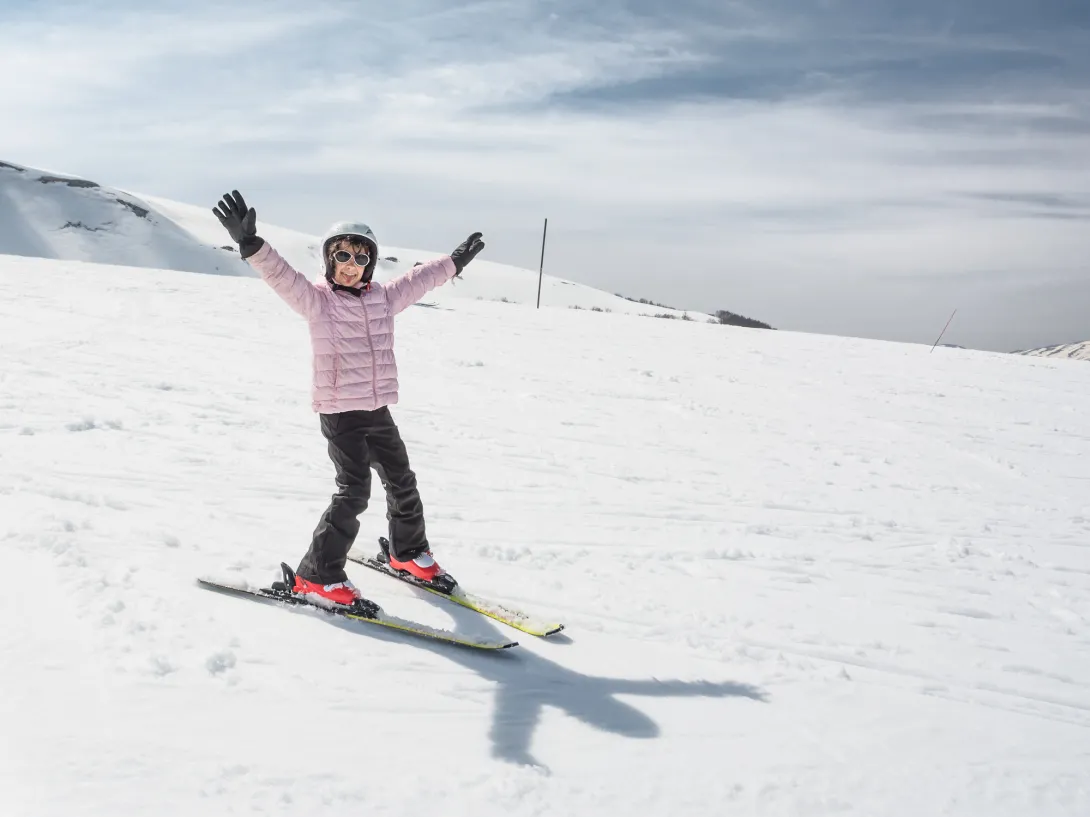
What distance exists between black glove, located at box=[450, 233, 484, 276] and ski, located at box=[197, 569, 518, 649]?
1.94 metres

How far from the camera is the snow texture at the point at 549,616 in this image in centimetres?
244

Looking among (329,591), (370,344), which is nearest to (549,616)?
(329,591)

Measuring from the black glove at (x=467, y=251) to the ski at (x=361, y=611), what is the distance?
1.94m

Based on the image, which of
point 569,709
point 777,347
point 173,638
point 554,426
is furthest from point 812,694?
point 777,347

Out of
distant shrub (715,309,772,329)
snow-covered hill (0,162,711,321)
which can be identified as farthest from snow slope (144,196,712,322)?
distant shrub (715,309,772,329)

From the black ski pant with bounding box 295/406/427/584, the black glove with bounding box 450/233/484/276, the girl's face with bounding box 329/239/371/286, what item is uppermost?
the black glove with bounding box 450/233/484/276

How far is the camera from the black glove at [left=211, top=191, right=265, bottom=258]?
319 centimetres

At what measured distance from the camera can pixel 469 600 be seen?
3.75m

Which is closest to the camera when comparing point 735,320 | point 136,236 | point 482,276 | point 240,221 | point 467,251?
point 240,221

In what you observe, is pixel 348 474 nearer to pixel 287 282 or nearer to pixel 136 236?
pixel 287 282

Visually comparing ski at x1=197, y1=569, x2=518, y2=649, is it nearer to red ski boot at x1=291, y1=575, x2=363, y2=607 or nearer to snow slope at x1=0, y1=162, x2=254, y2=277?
red ski boot at x1=291, y1=575, x2=363, y2=607

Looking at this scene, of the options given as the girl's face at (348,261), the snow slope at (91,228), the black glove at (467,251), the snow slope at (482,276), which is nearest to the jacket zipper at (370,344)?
the girl's face at (348,261)

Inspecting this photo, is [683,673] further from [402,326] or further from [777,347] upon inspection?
[777,347]

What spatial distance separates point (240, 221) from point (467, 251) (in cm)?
140
